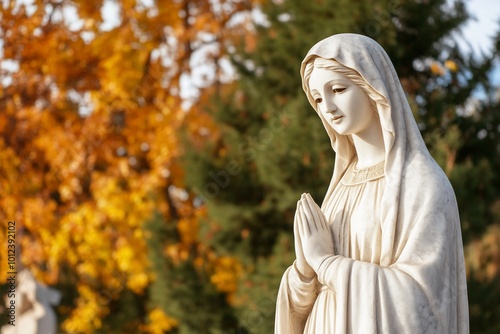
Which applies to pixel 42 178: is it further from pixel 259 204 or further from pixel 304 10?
pixel 304 10

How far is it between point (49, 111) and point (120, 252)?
2883 millimetres

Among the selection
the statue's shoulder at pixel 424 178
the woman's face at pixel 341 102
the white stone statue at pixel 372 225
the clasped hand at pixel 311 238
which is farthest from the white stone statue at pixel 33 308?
the statue's shoulder at pixel 424 178

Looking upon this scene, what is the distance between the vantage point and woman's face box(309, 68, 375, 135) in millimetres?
4738

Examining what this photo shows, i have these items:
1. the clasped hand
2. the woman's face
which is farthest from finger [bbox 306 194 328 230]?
the woman's face

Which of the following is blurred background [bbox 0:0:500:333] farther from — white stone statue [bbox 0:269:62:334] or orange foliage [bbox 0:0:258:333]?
white stone statue [bbox 0:269:62:334]

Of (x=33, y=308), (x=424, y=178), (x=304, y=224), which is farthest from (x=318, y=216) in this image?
(x=33, y=308)

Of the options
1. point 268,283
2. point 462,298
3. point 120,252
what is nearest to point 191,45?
point 120,252

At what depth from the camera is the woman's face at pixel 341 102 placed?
4.74 m

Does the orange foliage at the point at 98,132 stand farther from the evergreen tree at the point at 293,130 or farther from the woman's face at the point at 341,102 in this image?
the woman's face at the point at 341,102

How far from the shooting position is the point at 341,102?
476 cm

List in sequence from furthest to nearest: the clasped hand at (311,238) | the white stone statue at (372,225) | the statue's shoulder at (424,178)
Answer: the clasped hand at (311,238) < the statue's shoulder at (424,178) < the white stone statue at (372,225)

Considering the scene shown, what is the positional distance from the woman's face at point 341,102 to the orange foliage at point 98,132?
12.0 meters

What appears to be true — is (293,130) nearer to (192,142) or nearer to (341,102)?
(192,142)

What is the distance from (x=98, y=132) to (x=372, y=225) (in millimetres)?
13554
